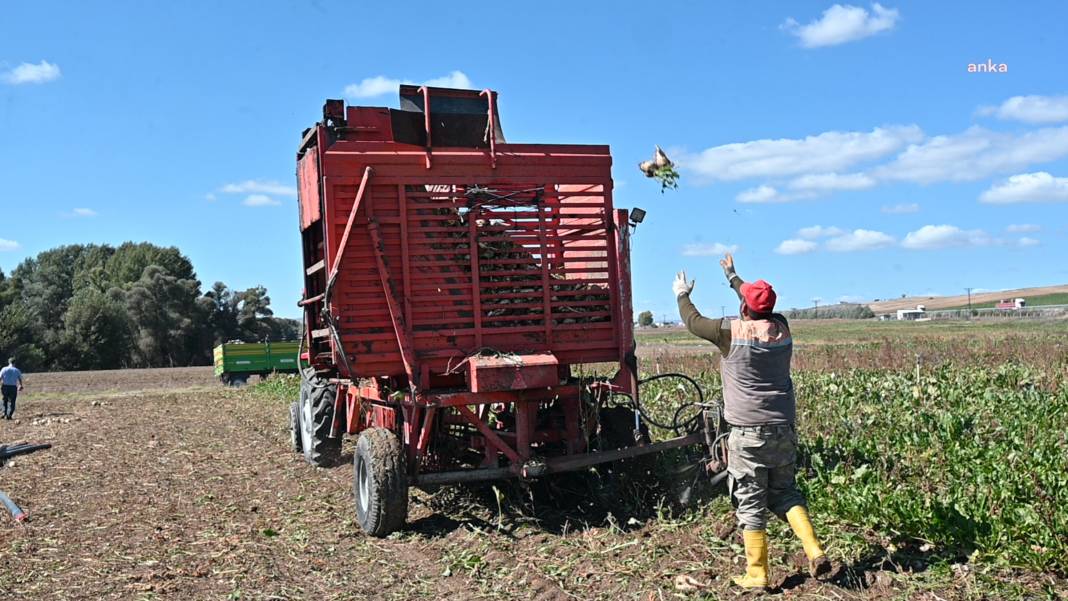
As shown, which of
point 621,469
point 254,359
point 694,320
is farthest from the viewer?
point 254,359

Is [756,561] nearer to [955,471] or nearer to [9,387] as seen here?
[955,471]

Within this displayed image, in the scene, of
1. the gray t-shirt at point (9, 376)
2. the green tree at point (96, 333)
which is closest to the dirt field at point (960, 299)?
the green tree at point (96, 333)

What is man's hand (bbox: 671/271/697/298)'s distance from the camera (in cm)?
684

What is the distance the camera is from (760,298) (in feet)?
20.5

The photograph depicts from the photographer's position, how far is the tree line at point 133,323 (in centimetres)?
6338

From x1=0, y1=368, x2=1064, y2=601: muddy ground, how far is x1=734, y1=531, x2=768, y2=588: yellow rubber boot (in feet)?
0.35

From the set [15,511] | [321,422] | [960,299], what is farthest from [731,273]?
→ [960,299]

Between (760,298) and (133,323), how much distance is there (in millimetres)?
67840

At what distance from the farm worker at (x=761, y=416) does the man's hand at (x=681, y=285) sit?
1.79 feet

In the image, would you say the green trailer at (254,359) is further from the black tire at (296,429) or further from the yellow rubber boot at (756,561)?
the yellow rubber boot at (756,561)

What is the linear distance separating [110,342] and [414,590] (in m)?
65.5

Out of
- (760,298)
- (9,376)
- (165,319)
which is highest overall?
(165,319)

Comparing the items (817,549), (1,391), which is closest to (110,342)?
(1,391)

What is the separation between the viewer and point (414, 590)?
6633mm
